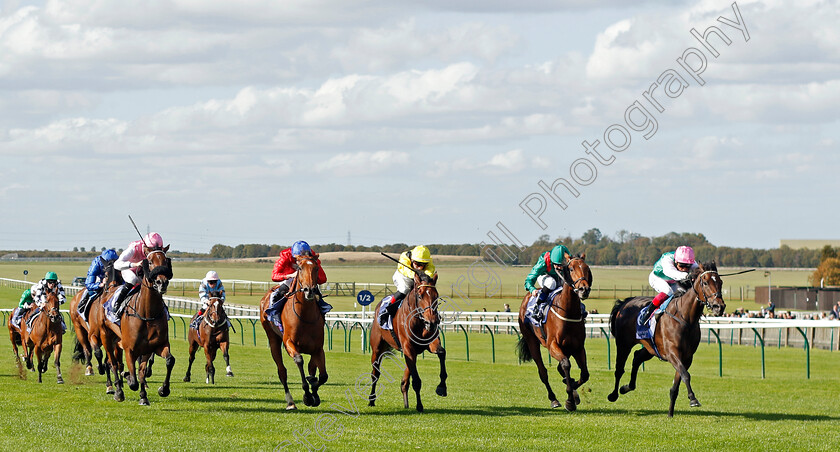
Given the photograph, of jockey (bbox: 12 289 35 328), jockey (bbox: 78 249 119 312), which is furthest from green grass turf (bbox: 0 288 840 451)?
jockey (bbox: 78 249 119 312)

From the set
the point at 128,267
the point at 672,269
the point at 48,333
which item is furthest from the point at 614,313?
the point at 48,333

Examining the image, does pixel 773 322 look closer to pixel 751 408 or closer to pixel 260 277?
pixel 751 408

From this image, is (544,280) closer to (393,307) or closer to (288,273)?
(393,307)

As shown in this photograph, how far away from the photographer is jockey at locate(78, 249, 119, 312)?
13508 millimetres

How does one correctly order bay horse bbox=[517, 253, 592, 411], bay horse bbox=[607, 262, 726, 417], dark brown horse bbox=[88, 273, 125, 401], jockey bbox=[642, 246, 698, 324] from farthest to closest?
dark brown horse bbox=[88, 273, 125, 401] < jockey bbox=[642, 246, 698, 324] < bay horse bbox=[517, 253, 592, 411] < bay horse bbox=[607, 262, 726, 417]

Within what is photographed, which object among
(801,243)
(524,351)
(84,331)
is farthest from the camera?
(801,243)

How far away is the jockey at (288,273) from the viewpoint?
11117 millimetres

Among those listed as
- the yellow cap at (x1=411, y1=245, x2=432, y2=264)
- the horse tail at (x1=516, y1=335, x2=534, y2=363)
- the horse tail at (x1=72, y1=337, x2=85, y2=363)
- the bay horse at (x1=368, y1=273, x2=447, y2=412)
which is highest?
the yellow cap at (x1=411, y1=245, x2=432, y2=264)

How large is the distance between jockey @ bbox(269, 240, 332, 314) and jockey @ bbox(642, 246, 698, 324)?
3670 mm

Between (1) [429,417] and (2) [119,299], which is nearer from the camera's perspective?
(1) [429,417]

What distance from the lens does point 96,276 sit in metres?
13.6

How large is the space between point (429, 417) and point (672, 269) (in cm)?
317

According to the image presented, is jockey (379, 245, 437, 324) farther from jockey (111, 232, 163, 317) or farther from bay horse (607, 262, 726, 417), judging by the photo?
jockey (111, 232, 163, 317)

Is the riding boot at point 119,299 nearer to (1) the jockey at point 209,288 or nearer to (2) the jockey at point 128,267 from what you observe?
(2) the jockey at point 128,267
